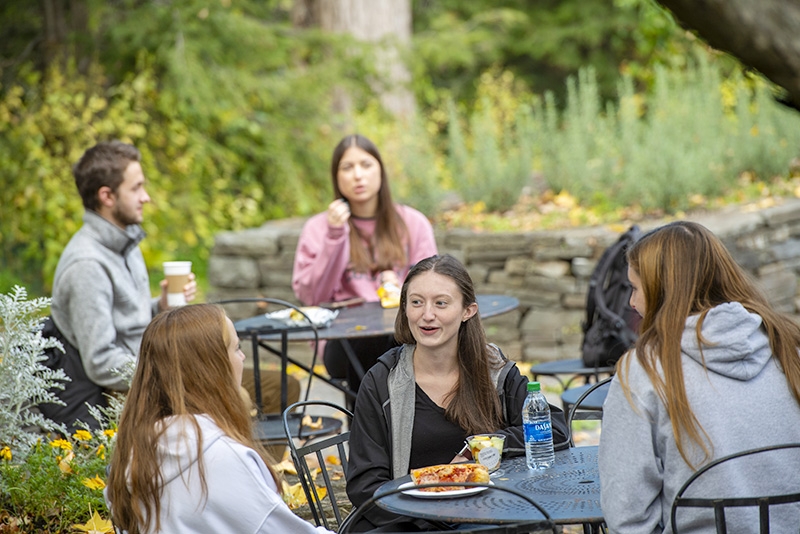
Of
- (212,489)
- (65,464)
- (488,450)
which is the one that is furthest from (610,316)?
(212,489)

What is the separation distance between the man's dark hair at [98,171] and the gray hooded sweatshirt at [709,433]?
268 cm

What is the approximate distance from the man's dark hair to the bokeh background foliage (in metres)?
3.77

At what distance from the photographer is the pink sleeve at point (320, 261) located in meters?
5.02

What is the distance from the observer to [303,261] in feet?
17.0

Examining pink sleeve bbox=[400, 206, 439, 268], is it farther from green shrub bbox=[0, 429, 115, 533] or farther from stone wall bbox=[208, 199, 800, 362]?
green shrub bbox=[0, 429, 115, 533]

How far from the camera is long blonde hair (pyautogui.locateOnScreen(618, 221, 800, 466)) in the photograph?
7.40 ft

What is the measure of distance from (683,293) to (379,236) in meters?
2.95

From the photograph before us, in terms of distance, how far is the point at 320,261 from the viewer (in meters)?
5.04

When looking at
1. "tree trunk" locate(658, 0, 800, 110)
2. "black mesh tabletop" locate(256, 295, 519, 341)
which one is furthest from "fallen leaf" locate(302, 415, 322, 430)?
"tree trunk" locate(658, 0, 800, 110)

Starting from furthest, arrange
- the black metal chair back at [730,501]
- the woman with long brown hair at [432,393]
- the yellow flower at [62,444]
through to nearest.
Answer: the yellow flower at [62,444] → the woman with long brown hair at [432,393] → the black metal chair back at [730,501]

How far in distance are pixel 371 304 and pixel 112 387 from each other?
1.49 m

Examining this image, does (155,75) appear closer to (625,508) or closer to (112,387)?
(112,387)

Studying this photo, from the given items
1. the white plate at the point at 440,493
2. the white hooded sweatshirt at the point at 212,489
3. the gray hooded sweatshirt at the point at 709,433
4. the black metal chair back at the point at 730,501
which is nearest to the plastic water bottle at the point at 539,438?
the white plate at the point at 440,493

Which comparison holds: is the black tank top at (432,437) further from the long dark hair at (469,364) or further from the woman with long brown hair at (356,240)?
the woman with long brown hair at (356,240)
